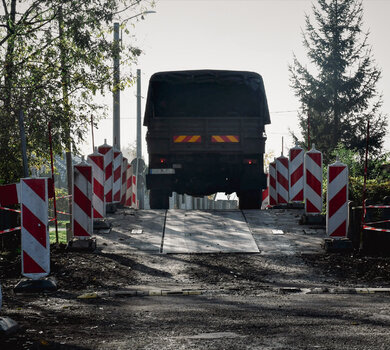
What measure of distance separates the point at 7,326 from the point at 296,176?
35.8 feet

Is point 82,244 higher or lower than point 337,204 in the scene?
lower

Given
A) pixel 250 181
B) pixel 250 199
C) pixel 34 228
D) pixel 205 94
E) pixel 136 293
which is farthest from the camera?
pixel 205 94

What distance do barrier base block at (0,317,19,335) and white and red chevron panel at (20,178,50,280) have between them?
2614 millimetres

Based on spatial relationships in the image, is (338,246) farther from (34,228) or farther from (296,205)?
(296,205)

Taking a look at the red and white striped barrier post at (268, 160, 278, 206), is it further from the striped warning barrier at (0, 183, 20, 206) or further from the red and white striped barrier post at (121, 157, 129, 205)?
the striped warning barrier at (0, 183, 20, 206)

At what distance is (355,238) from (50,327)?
21.3 feet

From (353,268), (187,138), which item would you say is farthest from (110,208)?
(353,268)

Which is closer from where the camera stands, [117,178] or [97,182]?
[97,182]

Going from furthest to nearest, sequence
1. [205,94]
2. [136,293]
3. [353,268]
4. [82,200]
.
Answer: [205,94]
[82,200]
[353,268]
[136,293]

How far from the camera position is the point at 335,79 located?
1585 inches

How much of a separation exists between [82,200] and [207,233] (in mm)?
2622

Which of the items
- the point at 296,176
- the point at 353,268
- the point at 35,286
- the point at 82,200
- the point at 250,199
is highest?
the point at 296,176

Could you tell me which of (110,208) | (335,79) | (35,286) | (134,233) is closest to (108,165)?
(110,208)

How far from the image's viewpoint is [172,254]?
36.4 feet
